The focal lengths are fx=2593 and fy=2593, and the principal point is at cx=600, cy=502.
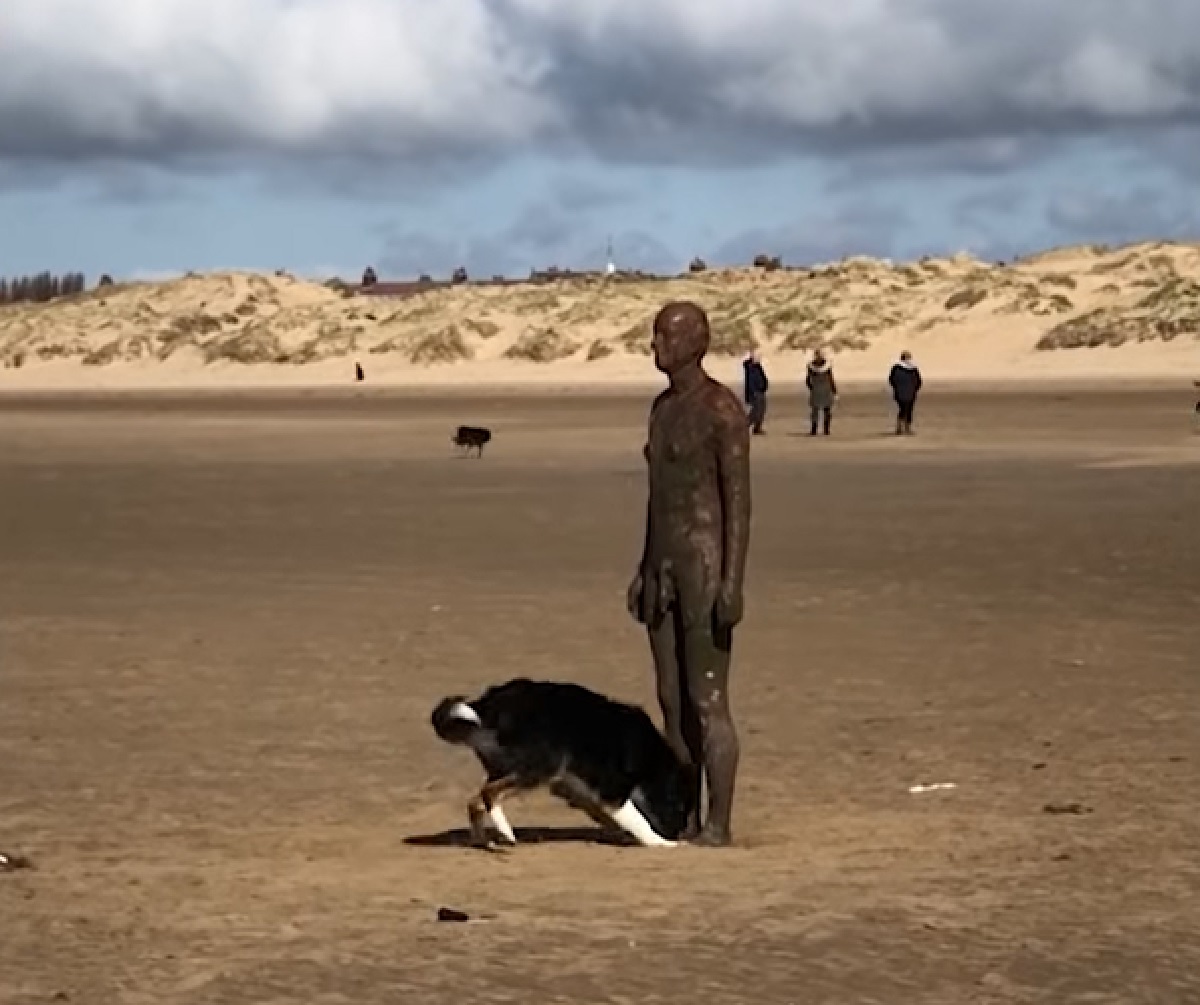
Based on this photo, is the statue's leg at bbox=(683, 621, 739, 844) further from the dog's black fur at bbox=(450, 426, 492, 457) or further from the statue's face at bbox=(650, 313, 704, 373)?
the dog's black fur at bbox=(450, 426, 492, 457)

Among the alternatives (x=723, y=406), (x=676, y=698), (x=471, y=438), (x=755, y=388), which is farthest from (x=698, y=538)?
(x=755, y=388)

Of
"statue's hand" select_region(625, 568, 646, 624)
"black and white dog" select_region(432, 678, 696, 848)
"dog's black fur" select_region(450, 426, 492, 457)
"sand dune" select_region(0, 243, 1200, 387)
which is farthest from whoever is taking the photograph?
"sand dune" select_region(0, 243, 1200, 387)

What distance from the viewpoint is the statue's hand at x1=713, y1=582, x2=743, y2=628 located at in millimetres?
8523

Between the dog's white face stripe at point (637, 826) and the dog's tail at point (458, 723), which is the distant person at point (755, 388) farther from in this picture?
the dog's tail at point (458, 723)

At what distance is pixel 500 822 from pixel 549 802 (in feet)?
4.54

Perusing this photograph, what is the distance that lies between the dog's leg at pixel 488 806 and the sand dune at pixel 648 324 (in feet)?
174

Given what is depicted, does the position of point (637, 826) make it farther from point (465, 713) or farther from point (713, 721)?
point (465, 713)

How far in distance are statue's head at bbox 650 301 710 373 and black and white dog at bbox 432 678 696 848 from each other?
1.14 m

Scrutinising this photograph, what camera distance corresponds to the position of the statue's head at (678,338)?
8.66 meters

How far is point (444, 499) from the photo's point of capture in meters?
25.8

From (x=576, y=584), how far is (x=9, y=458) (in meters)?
20.5

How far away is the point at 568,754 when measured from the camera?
845cm

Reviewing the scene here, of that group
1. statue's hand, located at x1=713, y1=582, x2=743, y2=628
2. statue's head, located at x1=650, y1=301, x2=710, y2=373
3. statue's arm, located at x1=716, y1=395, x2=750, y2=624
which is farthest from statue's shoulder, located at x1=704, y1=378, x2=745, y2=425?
statue's hand, located at x1=713, y1=582, x2=743, y2=628

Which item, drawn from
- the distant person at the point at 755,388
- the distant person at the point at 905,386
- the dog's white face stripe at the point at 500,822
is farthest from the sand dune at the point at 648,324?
the dog's white face stripe at the point at 500,822
